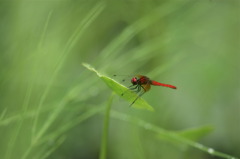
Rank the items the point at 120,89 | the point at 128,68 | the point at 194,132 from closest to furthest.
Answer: the point at 120,89 → the point at 194,132 → the point at 128,68

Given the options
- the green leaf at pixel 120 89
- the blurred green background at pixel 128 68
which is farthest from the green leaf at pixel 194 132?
the green leaf at pixel 120 89

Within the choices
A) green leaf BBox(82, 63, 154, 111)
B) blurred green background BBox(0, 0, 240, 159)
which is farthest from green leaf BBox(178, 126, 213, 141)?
green leaf BBox(82, 63, 154, 111)

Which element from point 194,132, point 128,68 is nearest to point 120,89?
point 194,132

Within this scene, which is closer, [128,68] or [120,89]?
[120,89]

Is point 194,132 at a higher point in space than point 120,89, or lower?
lower

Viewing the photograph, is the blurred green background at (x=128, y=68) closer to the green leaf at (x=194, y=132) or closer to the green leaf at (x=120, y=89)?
the green leaf at (x=194, y=132)

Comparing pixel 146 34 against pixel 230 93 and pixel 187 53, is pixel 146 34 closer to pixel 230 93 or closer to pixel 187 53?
pixel 187 53

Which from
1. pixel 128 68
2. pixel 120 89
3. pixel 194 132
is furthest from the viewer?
pixel 128 68

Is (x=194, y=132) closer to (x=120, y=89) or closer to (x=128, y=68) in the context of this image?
(x=120, y=89)

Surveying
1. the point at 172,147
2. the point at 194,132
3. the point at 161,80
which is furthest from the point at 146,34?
the point at 194,132
